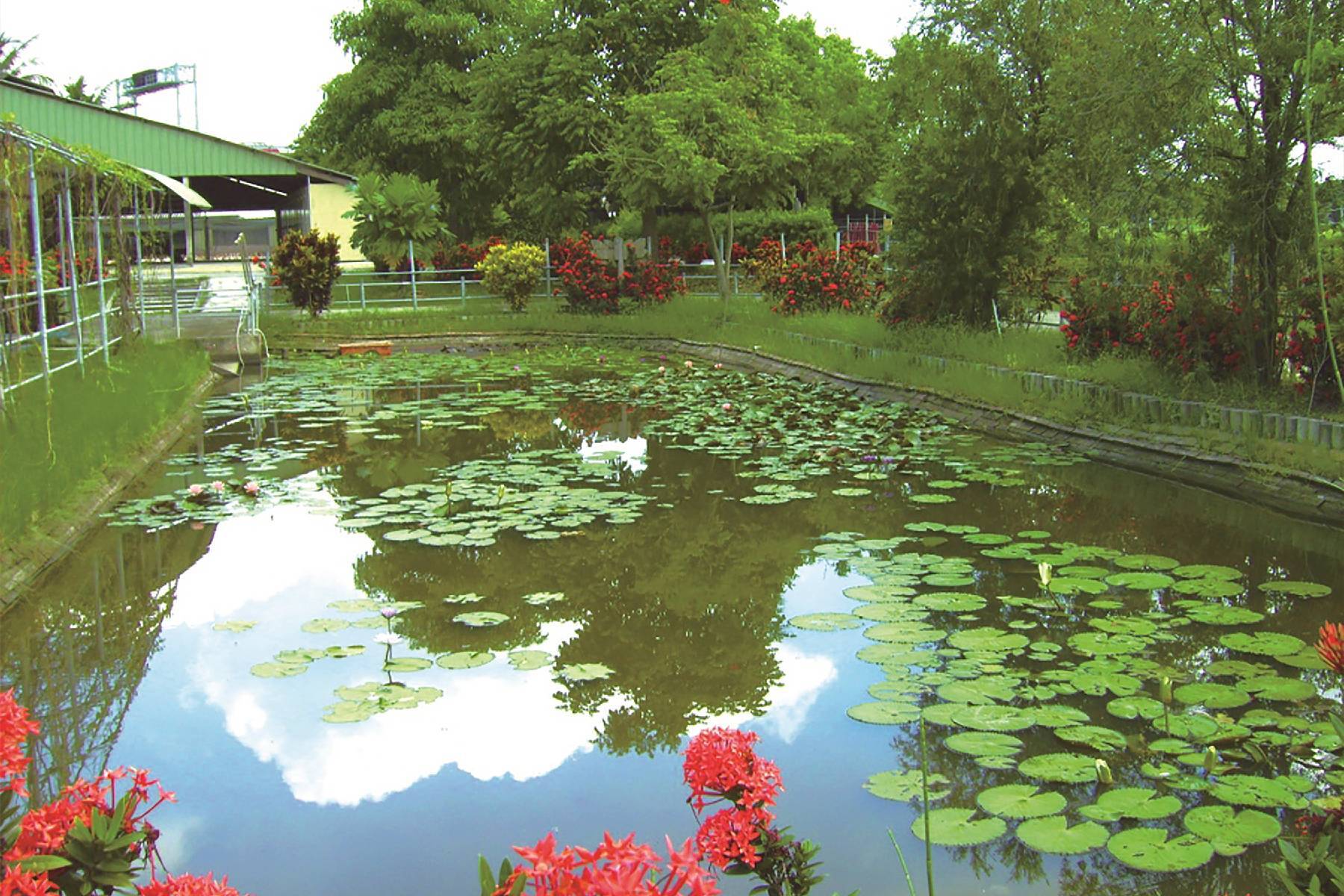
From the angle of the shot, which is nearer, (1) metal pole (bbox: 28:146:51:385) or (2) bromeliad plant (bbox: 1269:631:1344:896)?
(2) bromeliad plant (bbox: 1269:631:1344:896)

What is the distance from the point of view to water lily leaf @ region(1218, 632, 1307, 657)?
487 cm

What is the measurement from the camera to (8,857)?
181 centimetres

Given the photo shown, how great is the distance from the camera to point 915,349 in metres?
13.9

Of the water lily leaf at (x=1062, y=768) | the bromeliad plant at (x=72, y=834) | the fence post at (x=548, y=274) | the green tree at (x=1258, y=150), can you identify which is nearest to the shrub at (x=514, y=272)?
the fence post at (x=548, y=274)

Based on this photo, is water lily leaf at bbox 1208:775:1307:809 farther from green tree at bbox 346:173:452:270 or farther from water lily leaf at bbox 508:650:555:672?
green tree at bbox 346:173:452:270

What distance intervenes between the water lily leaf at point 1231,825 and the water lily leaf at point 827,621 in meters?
2.08

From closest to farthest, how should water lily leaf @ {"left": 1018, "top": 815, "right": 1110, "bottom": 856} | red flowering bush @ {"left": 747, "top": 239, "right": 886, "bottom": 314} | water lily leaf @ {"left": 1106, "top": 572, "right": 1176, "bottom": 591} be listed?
water lily leaf @ {"left": 1018, "top": 815, "right": 1110, "bottom": 856} → water lily leaf @ {"left": 1106, "top": 572, "right": 1176, "bottom": 591} → red flowering bush @ {"left": 747, "top": 239, "right": 886, "bottom": 314}

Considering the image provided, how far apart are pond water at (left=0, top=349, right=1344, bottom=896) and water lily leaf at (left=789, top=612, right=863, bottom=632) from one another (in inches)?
0.7

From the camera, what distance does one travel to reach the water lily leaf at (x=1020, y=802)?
11.6 ft

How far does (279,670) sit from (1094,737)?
10.3 feet

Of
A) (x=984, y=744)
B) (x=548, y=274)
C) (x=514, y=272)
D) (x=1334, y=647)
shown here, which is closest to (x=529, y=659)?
(x=984, y=744)

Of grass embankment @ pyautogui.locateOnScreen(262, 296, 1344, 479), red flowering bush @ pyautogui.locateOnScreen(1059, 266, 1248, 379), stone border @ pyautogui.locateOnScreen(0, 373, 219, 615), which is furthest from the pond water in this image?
red flowering bush @ pyautogui.locateOnScreen(1059, 266, 1248, 379)

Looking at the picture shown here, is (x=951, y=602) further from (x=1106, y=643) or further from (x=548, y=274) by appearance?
(x=548, y=274)

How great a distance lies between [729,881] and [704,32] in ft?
86.9
